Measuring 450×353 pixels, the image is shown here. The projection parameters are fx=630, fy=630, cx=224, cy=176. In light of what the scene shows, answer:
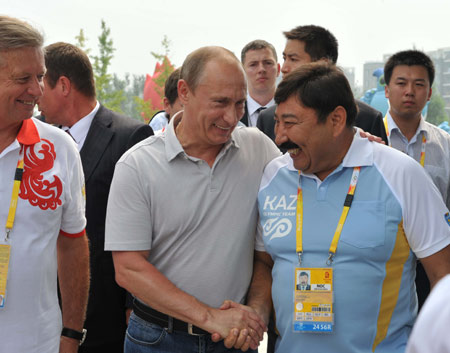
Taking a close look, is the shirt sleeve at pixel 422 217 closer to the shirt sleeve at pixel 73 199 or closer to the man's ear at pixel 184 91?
the man's ear at pixel 184 91

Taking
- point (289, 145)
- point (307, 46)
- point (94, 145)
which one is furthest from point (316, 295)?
point (307, 46)

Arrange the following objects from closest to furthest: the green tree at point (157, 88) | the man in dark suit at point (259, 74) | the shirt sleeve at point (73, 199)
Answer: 1. the shirt sleeve at point (73, 199)
2. the man in dark suit at point (259, 74)
3. the green tree at point (157, 88)

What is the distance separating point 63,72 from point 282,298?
5.97 ft

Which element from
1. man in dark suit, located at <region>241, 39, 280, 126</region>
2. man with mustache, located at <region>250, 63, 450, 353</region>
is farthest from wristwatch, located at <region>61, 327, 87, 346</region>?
man in dark suit, located at <region>241, 39, 280, 126</region>

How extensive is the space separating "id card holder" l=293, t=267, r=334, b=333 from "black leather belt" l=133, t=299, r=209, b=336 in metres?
0.38

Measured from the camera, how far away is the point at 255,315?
2402mm

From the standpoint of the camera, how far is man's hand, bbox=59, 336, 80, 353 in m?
2.55

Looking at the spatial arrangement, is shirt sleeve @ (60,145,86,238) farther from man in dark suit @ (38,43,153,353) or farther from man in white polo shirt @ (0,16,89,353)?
man in dark suit @ (38,43,153,353)

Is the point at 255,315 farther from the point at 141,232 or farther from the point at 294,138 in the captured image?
the point at 294,138

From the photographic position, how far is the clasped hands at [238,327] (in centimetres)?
230

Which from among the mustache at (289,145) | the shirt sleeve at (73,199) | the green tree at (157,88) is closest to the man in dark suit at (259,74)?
the mustache at (289,145)

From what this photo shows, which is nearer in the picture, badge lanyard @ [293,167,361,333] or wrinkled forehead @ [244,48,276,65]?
badge lanyard @ [293,167,361,333]

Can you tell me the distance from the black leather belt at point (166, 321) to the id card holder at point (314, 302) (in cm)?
38

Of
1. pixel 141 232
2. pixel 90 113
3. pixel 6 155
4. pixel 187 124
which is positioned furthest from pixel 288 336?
pixel 90 113
